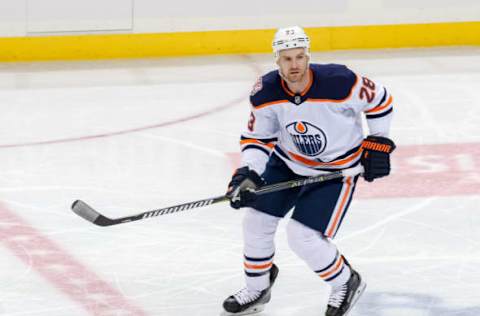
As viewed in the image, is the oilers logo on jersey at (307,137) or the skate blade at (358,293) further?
the skate blade at (358,293)

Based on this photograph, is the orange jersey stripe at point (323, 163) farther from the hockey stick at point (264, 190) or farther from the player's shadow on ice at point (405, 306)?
the player's shadow on ice at point (405, 306)

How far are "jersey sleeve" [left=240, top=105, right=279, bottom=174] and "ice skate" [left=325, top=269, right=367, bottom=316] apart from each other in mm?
436

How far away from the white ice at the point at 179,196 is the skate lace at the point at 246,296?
0.08 metres

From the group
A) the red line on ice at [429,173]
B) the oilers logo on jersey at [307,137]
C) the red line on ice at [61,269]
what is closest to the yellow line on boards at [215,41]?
the red line on ice at [429,173]

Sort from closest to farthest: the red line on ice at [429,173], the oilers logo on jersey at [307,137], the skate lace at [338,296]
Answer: the oilers logo on jersey at [307,137] < the skate lace at [338,296] < the red line on ice at [429,173]

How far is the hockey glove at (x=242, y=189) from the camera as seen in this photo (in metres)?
3.16

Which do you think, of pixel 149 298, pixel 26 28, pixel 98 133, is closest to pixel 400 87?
pixel 98 133

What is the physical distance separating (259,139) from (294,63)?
303 millimetres

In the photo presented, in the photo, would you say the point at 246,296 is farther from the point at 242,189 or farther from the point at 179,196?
the point at 179,196

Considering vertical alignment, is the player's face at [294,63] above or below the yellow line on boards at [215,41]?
above

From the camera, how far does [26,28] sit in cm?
733

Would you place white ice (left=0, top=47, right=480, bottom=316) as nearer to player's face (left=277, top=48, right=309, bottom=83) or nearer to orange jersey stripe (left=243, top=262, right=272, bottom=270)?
orange jersey stripe (left=243, top=262, right=272, bottom=270)

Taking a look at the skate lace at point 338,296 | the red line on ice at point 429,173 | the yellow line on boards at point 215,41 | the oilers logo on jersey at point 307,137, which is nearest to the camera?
the oilers logo on jersey at point 307,137

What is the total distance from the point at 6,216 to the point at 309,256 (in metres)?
1.65
